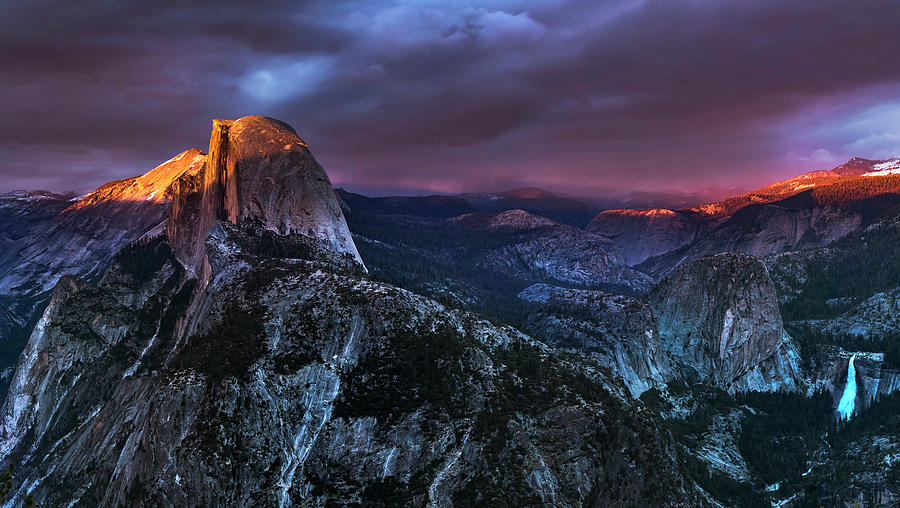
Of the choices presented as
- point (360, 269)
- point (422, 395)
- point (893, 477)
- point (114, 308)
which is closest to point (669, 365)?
point (893, 477)

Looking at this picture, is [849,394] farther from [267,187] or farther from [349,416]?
[267,187]

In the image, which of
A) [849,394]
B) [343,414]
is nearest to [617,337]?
[849,394]

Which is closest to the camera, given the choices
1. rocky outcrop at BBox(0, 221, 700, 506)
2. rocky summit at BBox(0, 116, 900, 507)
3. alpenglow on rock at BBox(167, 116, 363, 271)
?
rocky outcrop at BBox(0, 221, 700, 506)

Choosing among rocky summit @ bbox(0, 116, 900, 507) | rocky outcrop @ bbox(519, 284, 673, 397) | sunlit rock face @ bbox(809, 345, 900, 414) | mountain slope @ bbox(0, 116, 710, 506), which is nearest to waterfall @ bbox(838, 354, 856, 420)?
sunlit rock face @ bbox(809, 345, 900, 414)

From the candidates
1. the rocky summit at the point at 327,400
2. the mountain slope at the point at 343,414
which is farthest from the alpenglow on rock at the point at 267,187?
the mountain slope at the point at 343,414

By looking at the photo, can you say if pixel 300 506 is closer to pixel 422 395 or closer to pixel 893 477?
pixel 422 395

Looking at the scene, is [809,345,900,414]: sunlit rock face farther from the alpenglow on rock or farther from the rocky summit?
the alpenglow on rock
